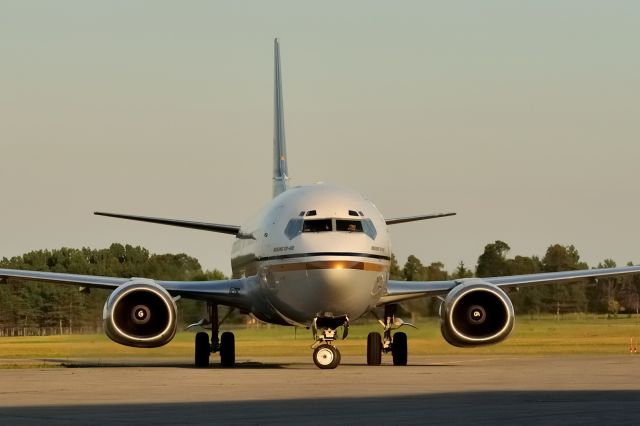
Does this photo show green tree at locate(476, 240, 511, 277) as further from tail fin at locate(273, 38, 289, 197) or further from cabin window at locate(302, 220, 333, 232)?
cabin window at locate(302, 220, 333, 232)

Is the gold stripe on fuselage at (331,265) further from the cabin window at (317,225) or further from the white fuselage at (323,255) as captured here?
the cabin window at (317,225)

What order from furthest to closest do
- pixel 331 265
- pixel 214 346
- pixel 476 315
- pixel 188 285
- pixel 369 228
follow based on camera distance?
pixel 214 346 → pixel 188 285 → pixel 476 315 → pixel 369 228 → pixel 331 265

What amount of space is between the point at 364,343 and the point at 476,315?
1928 centimetres

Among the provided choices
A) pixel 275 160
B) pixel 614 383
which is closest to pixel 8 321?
pixel 275 160

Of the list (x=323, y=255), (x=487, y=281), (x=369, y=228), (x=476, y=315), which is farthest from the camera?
(x=487, y=281)

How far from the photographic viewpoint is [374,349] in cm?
3231

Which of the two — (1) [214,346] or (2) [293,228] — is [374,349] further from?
(2) [293,228]

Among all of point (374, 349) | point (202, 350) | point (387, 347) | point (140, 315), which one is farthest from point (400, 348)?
point (140, 315)

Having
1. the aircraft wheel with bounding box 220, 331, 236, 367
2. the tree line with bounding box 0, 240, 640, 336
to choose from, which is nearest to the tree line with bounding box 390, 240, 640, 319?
the tree line with bounding box 0, 240, 640, 336

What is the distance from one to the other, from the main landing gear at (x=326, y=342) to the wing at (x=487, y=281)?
2.54 m

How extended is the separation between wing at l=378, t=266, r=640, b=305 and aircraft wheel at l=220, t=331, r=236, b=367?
3.68 meters

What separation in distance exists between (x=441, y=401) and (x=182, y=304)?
96.1 feet

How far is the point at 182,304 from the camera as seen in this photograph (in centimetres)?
4600

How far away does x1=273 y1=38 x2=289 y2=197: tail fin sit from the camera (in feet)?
139
